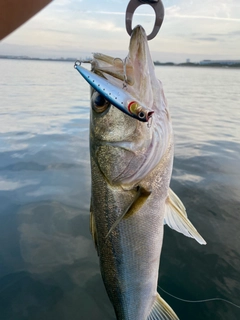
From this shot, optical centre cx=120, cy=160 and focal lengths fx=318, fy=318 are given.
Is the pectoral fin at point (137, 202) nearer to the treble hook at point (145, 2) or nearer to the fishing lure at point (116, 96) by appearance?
the fishing lure at point (116, 96)

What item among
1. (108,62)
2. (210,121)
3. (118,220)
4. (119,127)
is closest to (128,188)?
(118,220)

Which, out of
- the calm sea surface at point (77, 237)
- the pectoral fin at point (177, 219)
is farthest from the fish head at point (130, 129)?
the calm sea surface at point (77, 237)

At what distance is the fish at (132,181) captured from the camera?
5.06ft

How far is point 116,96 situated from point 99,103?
0.32 m

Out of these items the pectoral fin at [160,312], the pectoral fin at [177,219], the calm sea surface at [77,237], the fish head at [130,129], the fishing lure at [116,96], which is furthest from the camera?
the calm sea surface at [77,237]

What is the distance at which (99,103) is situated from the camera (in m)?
1.62

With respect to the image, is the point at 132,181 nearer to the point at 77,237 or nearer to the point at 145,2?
the point at 145,2

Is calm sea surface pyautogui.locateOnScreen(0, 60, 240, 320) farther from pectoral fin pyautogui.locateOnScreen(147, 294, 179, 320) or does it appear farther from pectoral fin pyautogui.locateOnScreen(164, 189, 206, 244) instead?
pectoral fin pyautogui.locateOnScreen(164, 189, 206, 244)

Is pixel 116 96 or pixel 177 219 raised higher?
pixel 116 96

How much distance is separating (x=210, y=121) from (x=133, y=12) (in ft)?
40.3

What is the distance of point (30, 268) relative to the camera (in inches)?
149

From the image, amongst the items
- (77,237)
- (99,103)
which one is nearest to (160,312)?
(99,103)

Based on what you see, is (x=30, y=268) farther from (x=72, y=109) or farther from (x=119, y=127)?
(x=72, y=109)

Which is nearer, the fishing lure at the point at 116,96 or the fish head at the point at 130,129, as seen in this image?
the fishing lure at the point at 116,96
